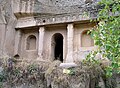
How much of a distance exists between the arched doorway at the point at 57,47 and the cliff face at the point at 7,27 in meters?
2.83

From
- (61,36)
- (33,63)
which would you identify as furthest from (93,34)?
(61,36)

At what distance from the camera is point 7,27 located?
15.0 metres

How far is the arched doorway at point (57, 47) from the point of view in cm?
1595

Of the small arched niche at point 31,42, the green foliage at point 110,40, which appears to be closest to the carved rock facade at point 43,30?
the small arched niche at point 31,42

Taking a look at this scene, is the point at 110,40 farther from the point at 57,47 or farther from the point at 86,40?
the point at 57,47

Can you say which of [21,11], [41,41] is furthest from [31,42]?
[21,11]

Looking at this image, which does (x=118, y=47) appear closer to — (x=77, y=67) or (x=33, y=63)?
(x=77, y=67)

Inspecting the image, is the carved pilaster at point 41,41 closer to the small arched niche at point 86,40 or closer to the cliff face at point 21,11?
the cliff face at point 21,11

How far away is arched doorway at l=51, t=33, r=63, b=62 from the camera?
1595cm

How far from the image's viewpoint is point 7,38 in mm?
15008

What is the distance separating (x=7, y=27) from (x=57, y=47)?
13.3 ft

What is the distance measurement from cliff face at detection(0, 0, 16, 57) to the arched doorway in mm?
2826

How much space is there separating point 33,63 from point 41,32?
552 cm

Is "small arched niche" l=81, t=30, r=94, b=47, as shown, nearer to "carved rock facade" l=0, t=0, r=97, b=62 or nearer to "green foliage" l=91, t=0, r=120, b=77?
"carved rock facade" l=0, t=0, r=97, b=62
